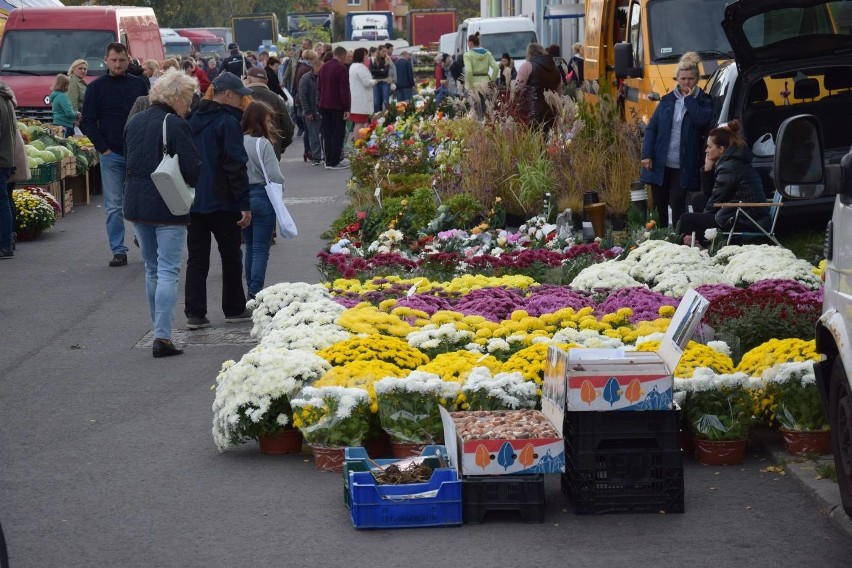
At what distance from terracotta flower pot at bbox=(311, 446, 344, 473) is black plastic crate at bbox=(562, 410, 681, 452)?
1.37 m

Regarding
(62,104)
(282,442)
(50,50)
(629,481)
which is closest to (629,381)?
A: (629,481)

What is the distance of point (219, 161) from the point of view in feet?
36.1

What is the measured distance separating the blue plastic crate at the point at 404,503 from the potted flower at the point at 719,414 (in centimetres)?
154

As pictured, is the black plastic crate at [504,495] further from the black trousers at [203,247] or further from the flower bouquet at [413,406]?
the black trousers at [203,247]

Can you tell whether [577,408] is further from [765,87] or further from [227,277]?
[765,87]

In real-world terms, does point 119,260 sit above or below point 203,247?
below

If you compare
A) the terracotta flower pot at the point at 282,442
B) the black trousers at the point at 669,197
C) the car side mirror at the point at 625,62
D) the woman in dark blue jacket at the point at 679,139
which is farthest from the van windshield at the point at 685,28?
the terracotta flower pot at the point at 282,442

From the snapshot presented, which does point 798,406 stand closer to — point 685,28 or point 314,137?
point 685,28

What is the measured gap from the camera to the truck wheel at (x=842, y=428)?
563cm

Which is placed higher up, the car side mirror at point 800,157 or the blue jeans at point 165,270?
the car side mirror at point 800,157

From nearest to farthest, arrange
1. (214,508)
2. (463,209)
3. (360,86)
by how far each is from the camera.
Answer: (214,508) → (463,209) → (360,86)

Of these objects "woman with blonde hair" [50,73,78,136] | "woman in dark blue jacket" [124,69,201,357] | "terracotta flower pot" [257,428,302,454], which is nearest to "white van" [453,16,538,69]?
"woman with blonde hair" [50,73,78,136]

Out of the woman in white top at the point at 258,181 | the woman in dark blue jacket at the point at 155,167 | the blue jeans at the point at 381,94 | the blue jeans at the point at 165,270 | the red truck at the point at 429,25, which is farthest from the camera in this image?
the red truck at the point at 429,25

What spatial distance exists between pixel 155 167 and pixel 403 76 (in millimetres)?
25945
